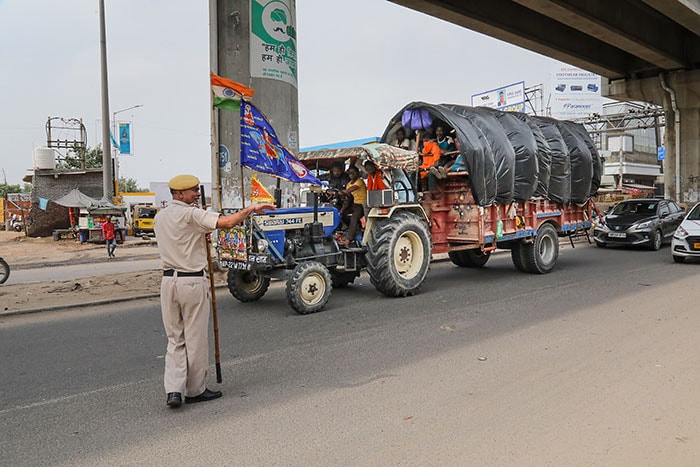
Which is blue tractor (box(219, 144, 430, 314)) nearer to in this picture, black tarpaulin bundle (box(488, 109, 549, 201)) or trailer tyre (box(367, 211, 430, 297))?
trailer tyre (box(367, 211, 430, 297))

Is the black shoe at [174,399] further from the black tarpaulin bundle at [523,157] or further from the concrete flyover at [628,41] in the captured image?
the concrete flyover at [628,41]

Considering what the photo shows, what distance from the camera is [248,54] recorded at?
37.8 ft

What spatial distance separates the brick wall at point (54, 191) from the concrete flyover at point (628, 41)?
20605 mm

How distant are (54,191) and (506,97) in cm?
4433

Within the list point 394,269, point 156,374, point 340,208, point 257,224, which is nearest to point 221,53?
point 340,208

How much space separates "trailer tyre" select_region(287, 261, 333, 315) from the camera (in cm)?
789

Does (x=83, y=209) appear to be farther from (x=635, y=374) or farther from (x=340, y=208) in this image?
(x=635, y=374)

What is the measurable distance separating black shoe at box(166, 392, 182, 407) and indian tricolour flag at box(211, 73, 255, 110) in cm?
397

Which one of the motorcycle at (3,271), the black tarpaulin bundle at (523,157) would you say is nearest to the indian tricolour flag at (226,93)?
the black tarpaulin bundle at (523,157)

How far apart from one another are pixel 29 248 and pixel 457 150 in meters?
20.3

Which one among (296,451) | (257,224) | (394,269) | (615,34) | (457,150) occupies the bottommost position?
(296,451)

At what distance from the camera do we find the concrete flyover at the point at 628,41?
16.7 m

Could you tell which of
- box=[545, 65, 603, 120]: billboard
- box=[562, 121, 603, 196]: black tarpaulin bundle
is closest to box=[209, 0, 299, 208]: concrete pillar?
box=[562, 121, 603, 196]: black tarpaulin bundle

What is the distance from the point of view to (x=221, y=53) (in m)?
11.6
